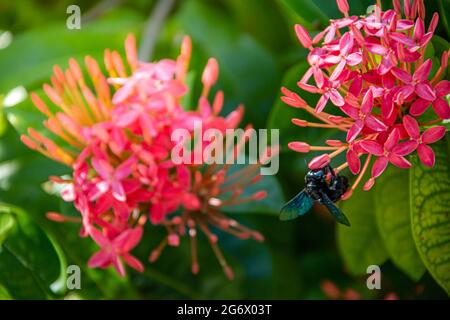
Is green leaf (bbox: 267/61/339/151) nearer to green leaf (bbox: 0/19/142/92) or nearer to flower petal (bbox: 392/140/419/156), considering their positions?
flower petal (bbox: 392/140/419/156)

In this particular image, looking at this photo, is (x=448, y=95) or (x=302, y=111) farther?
(x=302, y=111)

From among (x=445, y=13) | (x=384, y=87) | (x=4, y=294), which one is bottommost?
(x=4, y=294)

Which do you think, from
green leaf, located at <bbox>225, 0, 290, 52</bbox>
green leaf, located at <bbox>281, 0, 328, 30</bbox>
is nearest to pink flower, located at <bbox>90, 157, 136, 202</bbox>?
green leaf, located at <bbox>281, 0, 328, 30</bbox>

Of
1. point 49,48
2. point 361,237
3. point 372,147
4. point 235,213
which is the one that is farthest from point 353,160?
point 49,48

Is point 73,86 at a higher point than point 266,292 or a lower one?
higher

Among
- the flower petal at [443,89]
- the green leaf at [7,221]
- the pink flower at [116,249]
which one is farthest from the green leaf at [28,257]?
the flower petal at [443,89]

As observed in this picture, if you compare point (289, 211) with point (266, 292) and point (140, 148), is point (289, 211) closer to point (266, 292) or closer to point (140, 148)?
point (140, 148)

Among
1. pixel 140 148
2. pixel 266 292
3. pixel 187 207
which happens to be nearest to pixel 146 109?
pixel 140 148

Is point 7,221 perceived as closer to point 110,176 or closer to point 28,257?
point 28,257
